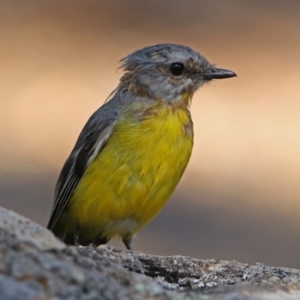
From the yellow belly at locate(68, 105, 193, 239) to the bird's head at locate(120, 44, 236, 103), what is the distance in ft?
0.87

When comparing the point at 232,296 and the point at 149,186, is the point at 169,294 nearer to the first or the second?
the point at 232,296

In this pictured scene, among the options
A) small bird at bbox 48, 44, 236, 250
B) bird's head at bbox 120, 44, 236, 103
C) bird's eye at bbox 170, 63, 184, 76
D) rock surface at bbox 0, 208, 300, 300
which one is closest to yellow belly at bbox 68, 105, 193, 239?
small bird at bbox 48, 44, 236, 250

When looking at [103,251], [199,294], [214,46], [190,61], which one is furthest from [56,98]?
[199,294]

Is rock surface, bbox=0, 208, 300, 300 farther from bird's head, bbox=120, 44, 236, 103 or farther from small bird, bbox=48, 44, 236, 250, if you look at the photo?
bird's head, bbox=120, 44, 236, 103

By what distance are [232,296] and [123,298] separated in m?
0.47

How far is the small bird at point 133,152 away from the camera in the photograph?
559cm

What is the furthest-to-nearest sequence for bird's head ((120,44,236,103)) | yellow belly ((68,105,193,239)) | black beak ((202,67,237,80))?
black beak ((202,67,237,80))
bird's head ((120,44,236,103))
yellow belly ((68,105,193,239))

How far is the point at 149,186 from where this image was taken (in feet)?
18.3

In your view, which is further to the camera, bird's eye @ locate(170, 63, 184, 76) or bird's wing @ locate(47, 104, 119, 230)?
bird's eye @ locate(170, 63, 184, 76)

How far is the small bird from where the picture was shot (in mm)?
5590

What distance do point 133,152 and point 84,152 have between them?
18.7 inches

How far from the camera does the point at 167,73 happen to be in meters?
6.20

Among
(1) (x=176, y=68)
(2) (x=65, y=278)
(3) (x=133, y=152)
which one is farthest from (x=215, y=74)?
(2) (x=65, y=278)

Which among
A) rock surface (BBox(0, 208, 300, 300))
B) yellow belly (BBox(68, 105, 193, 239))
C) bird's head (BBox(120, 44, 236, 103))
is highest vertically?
bird's head (BBox(120, 44, 236, 103))
